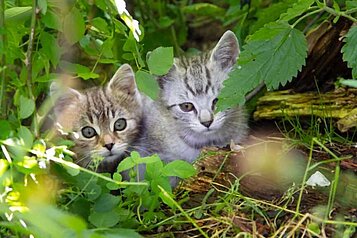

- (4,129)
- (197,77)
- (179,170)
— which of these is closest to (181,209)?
(179,170)

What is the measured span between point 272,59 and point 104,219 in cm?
77

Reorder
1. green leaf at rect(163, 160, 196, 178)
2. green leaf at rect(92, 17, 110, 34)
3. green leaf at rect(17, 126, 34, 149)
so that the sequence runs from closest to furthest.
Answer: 1. green leaf at rect(17, 126, 34, 149)
2. green leaf at rect(163, 160, 196, 178)
3. green leaf at rect(92, 17, 110, 34)

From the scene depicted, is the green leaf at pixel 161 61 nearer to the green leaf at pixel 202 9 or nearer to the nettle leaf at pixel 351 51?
Answer: the nettle leaf at pixel 351 51

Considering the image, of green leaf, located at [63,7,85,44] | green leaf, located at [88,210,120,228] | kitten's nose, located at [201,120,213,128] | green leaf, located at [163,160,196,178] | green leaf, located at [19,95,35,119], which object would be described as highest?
green leaf, located at [63,7,85,44]

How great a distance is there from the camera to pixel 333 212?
85.7 inches

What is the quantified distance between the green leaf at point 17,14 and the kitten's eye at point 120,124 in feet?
2.53

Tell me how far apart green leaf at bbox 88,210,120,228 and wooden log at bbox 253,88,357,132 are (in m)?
1.07

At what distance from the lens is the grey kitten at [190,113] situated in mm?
2986

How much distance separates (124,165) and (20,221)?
43cm

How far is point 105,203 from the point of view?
2141 millimetres

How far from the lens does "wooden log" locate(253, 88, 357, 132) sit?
2.83 m

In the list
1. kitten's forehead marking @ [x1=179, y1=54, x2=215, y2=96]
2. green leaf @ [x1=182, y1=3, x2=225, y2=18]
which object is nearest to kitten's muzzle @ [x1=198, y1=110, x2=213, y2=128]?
kitten's forehead marking @ [x1=179, y1=54, x2=215, y2=96]

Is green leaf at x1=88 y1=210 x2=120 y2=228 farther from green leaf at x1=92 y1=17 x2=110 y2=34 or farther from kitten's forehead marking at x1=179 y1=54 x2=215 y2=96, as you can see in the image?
kitten's forehead marking at x1=179 y1=54 x2=215 y2=96

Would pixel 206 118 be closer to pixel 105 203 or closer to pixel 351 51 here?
pixel 351 51
